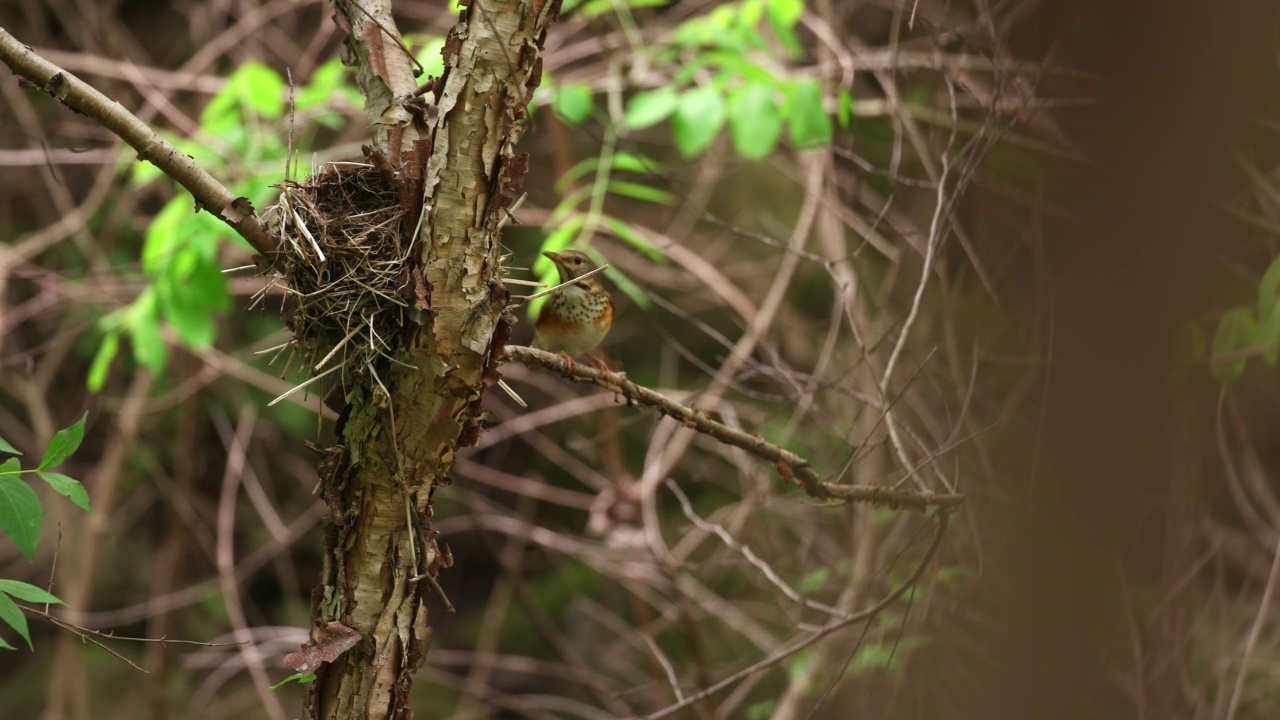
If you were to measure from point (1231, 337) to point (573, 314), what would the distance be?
2.03m

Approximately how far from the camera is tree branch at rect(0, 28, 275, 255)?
5.84 feet

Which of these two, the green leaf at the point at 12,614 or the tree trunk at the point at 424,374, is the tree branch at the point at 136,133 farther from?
the green leaf at the point at 12,614

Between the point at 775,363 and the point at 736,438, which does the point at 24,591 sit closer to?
the point at 736,438

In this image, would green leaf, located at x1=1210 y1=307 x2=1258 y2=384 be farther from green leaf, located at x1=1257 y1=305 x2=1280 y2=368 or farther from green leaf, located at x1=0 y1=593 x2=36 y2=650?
green leaf, located at x1=0 y1=593 x2=36 y2=650

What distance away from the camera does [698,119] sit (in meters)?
3.45

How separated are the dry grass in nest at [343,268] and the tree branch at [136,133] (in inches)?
3.2

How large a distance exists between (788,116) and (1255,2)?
8.59ft

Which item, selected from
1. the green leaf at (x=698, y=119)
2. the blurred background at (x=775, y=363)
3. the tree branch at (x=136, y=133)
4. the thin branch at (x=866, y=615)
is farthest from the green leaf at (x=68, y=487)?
the green leaf at (x=698, y=119)

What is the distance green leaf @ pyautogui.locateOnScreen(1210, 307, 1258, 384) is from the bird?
188 cm

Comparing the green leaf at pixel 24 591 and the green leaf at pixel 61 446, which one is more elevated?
the green leaf at pixel 61 446

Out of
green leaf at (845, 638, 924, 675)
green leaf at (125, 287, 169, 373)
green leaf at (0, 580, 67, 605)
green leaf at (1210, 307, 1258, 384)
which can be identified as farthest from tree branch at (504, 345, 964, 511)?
green leaf at (125, 287, 169, 373)

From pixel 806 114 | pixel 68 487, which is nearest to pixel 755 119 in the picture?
pixel 806 114

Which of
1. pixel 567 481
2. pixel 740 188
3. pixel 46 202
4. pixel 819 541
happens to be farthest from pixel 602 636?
pixel 46 202

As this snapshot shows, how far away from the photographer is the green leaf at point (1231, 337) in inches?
119
